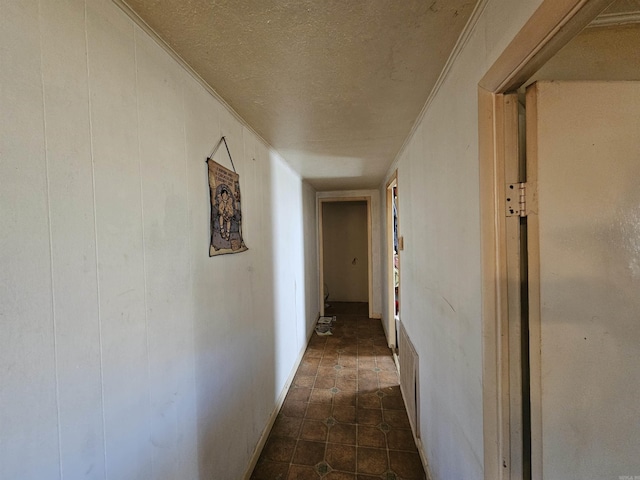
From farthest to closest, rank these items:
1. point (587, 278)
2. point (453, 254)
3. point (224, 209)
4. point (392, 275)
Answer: point (392, 275)
point (224, 209)
point (453, 254)
point (587, 278)

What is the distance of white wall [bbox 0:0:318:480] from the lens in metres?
0.50

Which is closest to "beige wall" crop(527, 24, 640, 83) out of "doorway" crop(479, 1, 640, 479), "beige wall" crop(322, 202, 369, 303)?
"doorway" crop(479, 1, 640, 479)

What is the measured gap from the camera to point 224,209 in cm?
128

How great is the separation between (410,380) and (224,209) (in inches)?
69.0

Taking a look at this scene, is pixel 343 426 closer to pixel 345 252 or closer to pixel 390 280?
pixel 390 280

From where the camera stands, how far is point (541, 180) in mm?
676

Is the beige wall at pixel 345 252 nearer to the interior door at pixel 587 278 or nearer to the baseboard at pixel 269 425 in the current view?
the baseboard at pixel 269 425

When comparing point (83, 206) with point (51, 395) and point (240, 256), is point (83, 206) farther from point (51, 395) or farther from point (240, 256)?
point (240, 256)

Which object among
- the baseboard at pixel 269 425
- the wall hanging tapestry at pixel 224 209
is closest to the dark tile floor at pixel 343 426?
the baseboard at pixel 269 425

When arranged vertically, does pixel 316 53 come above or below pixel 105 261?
above

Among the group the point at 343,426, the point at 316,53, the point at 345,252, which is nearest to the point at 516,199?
the point at 316,53

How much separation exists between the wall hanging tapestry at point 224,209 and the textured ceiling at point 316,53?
0.36 metres

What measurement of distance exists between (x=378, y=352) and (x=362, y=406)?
0.96 m

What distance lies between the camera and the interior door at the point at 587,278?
2.08 feet
